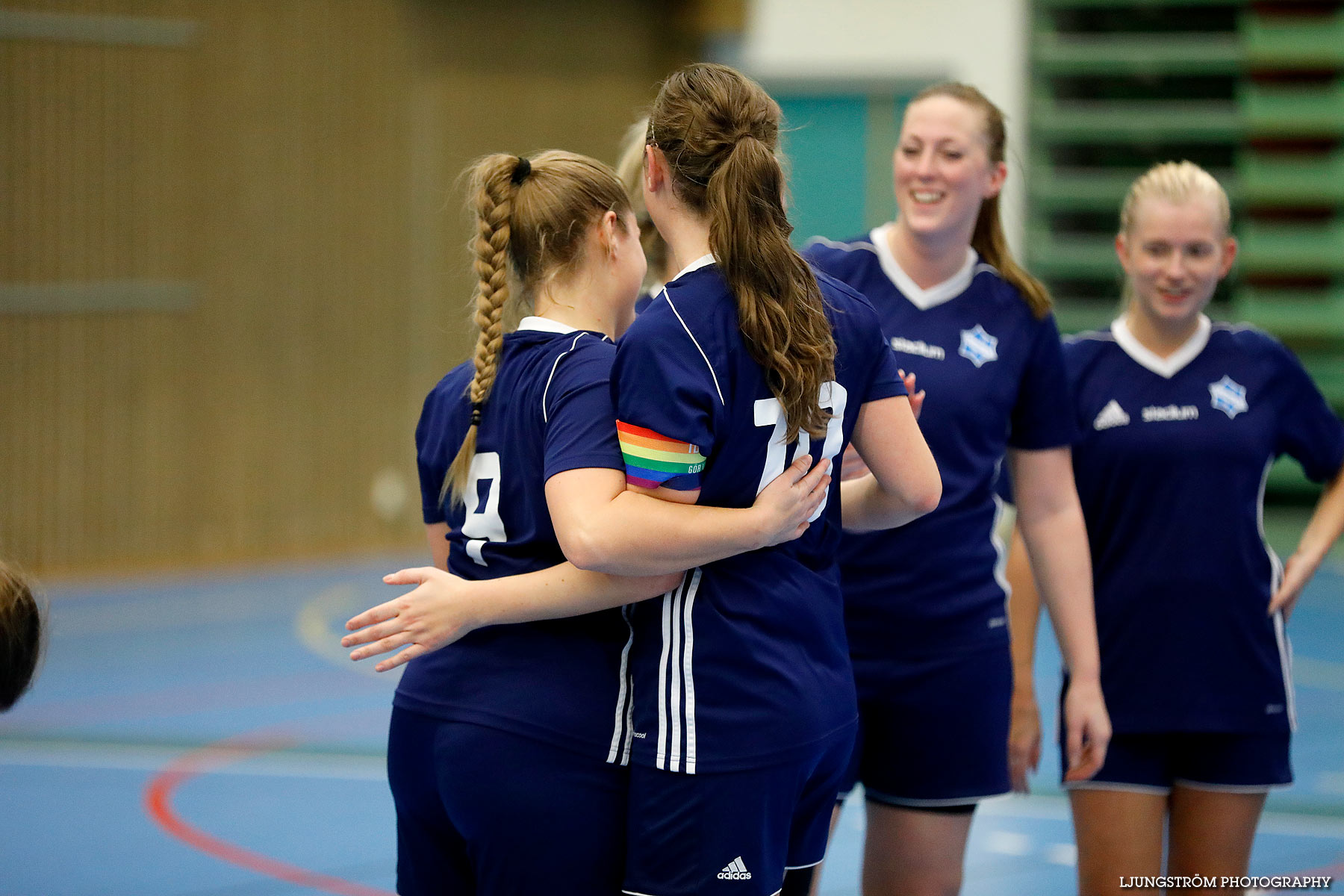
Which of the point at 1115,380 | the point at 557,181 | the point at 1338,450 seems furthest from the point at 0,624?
the point at 1338,450

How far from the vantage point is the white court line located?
4480mm

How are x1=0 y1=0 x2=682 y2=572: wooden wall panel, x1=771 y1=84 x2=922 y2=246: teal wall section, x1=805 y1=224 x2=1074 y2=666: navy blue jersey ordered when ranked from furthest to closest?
x1=771 y1=84 x2=922 y2=246: teal wall section < x1=0 y1=0 x2=682 y2=572: wooden wall panel < x1=805 y1=224 x2=1074 y2=666: navy blue jersey

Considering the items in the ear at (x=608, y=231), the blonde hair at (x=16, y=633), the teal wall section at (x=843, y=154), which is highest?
the teal wall section at (x=843, y=154)

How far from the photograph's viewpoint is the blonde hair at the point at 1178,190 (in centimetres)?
251

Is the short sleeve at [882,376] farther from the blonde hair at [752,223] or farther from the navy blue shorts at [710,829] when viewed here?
the navy blue shorts at [710,829]

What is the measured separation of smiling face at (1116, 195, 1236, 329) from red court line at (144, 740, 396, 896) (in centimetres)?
225

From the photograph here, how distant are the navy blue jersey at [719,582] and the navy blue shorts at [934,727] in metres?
0.70

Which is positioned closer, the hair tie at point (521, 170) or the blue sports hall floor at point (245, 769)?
the hair tie at point (521, 170)

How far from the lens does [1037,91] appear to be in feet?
27.9

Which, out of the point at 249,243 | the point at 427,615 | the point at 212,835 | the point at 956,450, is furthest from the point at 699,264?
the point at 249,243

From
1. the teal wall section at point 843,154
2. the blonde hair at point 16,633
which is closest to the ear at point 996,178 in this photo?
the blonde hair at point 16,633

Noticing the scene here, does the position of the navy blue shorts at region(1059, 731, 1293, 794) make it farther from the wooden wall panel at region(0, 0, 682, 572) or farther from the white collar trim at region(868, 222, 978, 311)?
the wooden wall panel at region(0, 0, 682, 572)

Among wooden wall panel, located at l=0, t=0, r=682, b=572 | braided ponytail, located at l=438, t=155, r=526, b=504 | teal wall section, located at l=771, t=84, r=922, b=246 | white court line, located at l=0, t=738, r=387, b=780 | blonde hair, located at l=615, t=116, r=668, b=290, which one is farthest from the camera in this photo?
teal wall section, located at l=771, t=84, r=922, b=246

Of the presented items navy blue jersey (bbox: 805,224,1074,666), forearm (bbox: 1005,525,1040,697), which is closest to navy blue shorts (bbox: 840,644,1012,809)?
navy blue jersey (bbox: 805,224,1074,666)
